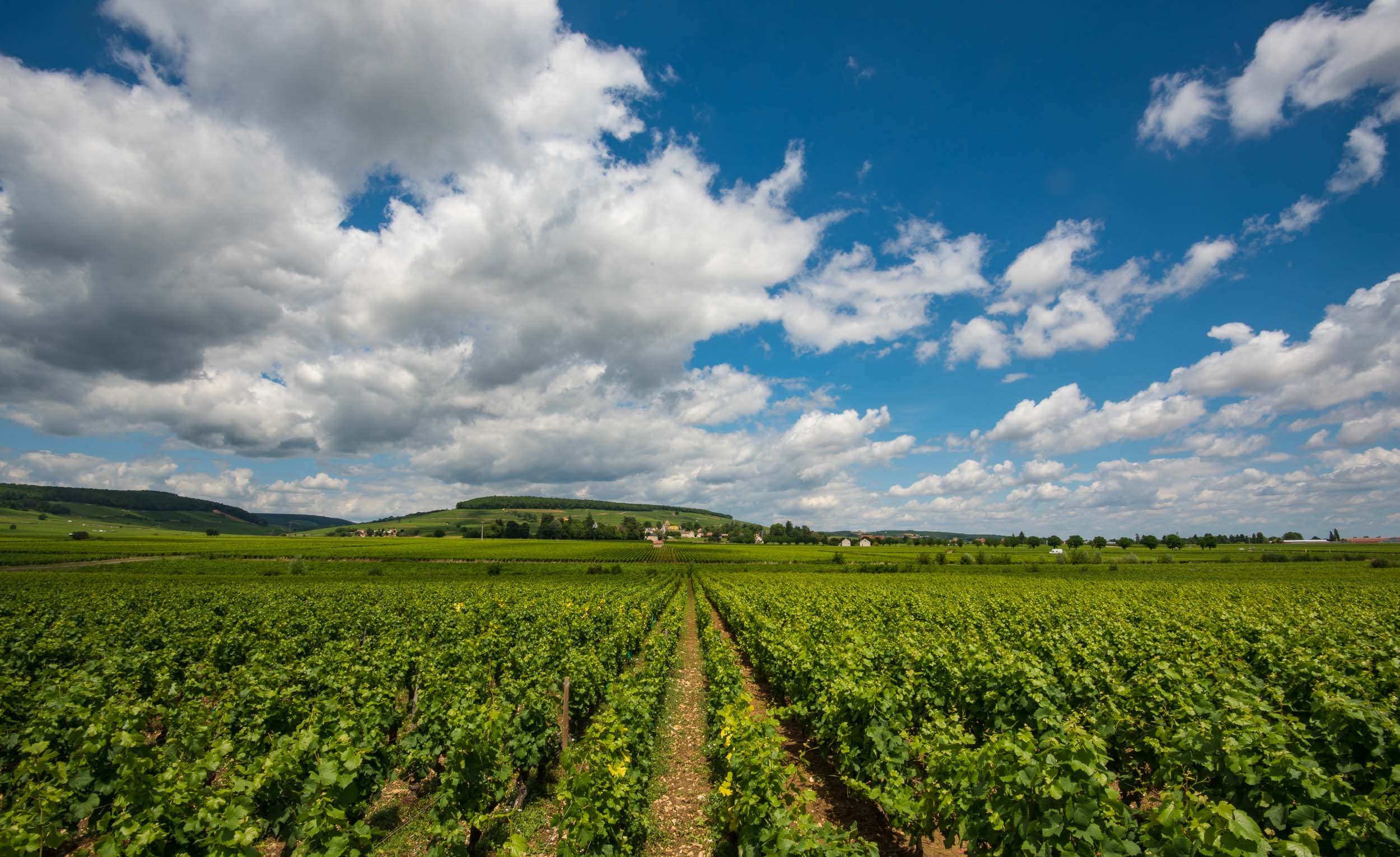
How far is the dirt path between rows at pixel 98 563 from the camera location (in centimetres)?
5581

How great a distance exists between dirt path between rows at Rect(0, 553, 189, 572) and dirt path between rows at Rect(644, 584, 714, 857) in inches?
3005

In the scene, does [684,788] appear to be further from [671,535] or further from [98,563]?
[671,535]

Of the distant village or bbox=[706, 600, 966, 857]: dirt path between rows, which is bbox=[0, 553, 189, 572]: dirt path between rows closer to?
the distant village

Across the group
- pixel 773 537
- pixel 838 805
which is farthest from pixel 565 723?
pixel 773 537

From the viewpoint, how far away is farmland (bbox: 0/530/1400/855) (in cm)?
559

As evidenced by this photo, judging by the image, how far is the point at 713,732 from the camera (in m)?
11.9

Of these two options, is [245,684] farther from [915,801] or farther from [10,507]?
[10,507]

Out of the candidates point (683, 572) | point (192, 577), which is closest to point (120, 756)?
point (192, 577)

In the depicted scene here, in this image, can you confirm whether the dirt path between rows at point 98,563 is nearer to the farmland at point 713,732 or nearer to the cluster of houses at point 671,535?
the farmland at point 713,732

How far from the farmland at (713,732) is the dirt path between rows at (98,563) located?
175ft

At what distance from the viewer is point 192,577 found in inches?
2030

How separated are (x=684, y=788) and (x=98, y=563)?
3446 inches

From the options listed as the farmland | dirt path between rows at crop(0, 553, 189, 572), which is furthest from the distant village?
the farmland

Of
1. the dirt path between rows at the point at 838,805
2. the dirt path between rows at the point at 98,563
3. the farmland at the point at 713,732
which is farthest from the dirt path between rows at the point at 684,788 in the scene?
the dirt path between rows at the point at 98,563
